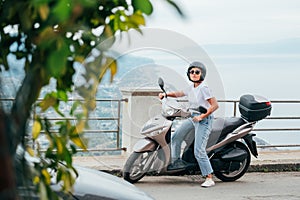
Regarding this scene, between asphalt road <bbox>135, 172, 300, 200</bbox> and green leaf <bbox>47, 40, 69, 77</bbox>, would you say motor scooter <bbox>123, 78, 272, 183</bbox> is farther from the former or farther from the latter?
green leaf <bbox>47, 40, 69, 77</bbox>

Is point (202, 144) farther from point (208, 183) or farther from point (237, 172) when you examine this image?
point (237, 172)

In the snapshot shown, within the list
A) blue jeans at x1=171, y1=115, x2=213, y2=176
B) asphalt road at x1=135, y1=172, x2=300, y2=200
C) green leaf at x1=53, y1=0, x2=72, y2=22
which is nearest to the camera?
green leaf at x1=53, y1=0, x2=72, y2=22

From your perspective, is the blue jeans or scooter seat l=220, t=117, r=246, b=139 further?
scooter seat l=220, t=117, r=246, b=139

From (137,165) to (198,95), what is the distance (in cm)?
119

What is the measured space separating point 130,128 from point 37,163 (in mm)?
8681

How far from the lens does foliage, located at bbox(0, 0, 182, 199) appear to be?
1665mm

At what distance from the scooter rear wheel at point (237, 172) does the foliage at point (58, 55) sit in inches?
290

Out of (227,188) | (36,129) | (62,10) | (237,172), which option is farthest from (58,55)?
(237,172)

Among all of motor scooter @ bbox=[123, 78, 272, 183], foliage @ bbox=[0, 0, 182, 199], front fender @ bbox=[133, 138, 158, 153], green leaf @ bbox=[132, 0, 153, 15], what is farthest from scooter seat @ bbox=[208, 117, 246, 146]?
green leaf @ bbox=[132, 0, 153, 15]

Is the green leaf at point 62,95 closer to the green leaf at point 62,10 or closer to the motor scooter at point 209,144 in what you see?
the green leaf at point 62,10

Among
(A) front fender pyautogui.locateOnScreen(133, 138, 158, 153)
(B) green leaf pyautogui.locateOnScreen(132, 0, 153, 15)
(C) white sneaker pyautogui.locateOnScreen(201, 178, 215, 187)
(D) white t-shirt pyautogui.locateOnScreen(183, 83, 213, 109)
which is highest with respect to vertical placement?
(B) green leaf pyautogui.locateOnScreen(132, 0, 153, 15)

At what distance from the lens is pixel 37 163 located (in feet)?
7.85

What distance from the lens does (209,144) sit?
31.4ft

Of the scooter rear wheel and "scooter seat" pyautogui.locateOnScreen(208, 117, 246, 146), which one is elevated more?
"scooter seat" pyautogui.locateOnScreen(208, 117, 246, 146)
